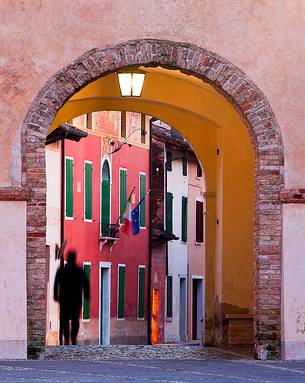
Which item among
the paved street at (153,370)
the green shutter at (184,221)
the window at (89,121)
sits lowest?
the paved street at (153,370)

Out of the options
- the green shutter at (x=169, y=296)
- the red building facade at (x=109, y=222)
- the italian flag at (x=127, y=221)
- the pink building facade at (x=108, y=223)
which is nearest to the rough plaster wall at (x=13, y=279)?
the pink building facade at (x=108, y=223)

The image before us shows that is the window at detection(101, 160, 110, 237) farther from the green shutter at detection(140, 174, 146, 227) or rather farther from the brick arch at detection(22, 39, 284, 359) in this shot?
the brick arch at detection(22, 39, 284, 359)

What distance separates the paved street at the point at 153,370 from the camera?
61.1 feet

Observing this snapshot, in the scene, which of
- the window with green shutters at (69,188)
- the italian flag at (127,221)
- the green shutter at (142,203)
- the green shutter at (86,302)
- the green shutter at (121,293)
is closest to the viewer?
the window with green shutters at (69,188)

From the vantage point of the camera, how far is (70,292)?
44719 mm

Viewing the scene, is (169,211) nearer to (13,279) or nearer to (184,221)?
(184,221)

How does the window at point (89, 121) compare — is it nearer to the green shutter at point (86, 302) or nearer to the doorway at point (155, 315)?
the green shutter at point (86, 302)

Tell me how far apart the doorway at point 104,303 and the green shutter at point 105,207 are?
0.88 meters

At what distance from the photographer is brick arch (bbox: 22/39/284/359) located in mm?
23000

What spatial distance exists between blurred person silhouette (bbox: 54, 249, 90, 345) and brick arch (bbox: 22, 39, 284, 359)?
788 inches

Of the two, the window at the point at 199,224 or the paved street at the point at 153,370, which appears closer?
the paved street at the point at 153,370

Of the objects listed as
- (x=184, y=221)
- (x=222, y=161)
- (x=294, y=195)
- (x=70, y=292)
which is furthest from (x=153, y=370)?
(x=184, y=221)

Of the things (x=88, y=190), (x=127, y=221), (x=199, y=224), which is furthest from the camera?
(x=199, y=224)

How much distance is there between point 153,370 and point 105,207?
27731 mm
